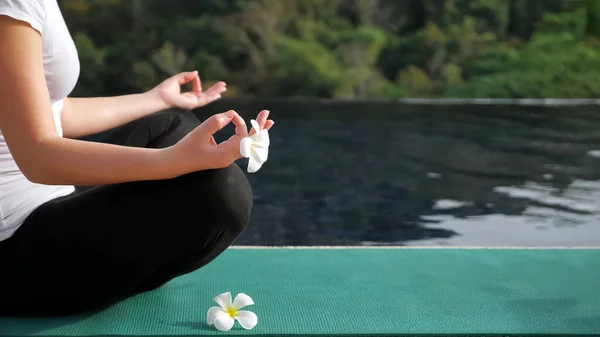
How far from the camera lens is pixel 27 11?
1.04 metres

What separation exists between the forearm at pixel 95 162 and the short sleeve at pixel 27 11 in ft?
0.54

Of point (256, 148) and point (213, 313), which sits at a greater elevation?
point (256, 148)

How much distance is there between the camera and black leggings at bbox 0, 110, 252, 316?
114 cm

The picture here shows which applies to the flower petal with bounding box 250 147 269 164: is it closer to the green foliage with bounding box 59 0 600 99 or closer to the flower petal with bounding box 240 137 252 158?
the flower petal with bounding box 240 137 252 158

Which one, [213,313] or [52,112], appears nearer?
[52,112]

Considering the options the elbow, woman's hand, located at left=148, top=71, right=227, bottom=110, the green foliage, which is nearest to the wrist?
the elbow

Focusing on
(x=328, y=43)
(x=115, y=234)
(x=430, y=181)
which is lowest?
(x=430, y=181)

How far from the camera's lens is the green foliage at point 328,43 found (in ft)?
20.9

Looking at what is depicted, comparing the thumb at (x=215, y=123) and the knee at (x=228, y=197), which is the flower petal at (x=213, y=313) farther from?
the thumb at (x=215, y=123)

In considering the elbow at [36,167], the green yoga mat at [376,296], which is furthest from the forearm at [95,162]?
the green yoga mat at [376,296]

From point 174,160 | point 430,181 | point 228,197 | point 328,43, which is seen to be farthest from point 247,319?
point 328,43

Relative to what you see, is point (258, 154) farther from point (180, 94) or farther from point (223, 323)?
point (180, 94)

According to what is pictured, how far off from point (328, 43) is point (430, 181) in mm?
3518

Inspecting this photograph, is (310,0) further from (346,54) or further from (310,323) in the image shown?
(310,323)
